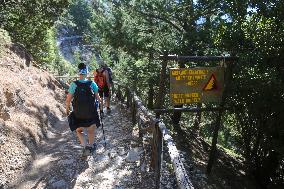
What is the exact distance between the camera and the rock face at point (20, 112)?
24.5 feet

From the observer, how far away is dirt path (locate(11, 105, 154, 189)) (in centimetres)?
696

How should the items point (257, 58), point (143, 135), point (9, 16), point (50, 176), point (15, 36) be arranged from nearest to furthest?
A: 1. point (50, 176)
2. point (257, 58)
3. point (143, 135)
4. point (9, 16)
5. point (15, 36)

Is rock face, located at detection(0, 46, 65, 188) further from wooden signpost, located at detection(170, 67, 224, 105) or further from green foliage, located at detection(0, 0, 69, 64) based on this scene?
wooden signpost, located at detection(170, 67, 224, 105)

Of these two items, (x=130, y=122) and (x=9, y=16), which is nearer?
(x=130, y=122)

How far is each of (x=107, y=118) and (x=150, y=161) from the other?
508 cm

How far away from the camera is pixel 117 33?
17.7m

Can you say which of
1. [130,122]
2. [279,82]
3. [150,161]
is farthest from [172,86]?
[130,122]

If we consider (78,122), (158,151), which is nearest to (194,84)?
(158,151)

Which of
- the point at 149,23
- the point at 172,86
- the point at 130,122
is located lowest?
the point at 130,122

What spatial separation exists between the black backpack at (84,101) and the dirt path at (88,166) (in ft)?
3.83

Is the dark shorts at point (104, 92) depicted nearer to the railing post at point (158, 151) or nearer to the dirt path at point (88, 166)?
the dirt path at point (88, 166)

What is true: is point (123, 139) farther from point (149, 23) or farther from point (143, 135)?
point (149, 23)

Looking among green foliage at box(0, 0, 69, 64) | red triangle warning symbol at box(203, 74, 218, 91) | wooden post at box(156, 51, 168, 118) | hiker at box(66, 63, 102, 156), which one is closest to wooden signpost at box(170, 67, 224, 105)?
red triangle warning symbol at box(203, 74, 218, 91)

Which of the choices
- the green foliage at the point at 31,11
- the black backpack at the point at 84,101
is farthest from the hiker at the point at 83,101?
the green foliage at the point at 31,11
